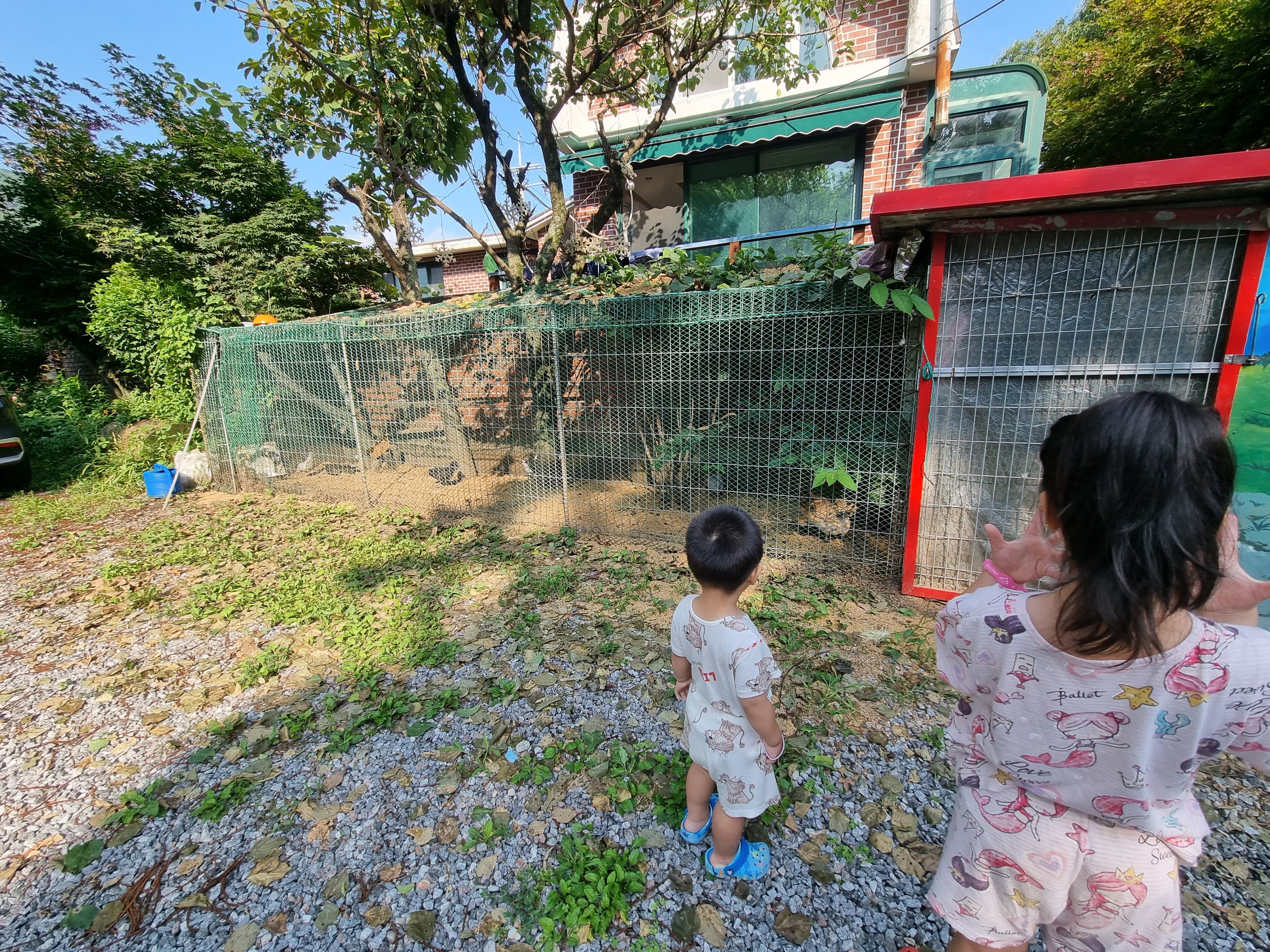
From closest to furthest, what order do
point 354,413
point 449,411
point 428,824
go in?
1. point 428,824
2. point 449,411
3. point 354,413

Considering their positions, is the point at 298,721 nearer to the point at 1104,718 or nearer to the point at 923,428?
the point at 1104,718

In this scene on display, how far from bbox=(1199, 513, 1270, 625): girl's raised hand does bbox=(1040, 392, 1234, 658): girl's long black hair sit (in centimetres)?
24

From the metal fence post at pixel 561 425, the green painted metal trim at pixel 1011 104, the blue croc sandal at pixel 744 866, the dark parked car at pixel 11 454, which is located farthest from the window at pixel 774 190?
the dark parked car at pixel 11 454

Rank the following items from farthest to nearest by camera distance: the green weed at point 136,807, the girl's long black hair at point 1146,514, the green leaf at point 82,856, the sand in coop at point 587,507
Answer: the sand in coop at point 587,507
the green weed at point 136,807
the green leaf at point 82,856
the girl's long black hair at point 1146,514

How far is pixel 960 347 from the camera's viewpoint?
2.91 m

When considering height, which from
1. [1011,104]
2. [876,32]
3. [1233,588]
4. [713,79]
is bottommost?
[1233,588]

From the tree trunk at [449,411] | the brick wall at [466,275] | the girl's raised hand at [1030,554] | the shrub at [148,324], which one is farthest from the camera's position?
the brick wall at [466,275]

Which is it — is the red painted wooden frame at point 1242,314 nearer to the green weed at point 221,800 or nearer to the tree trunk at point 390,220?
the green weed at point 221,800

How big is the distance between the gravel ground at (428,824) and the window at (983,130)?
22.2 feet

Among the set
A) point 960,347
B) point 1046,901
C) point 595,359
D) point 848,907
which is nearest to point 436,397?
point 595,359

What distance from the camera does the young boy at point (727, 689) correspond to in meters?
1.36

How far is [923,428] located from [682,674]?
230 centimetres

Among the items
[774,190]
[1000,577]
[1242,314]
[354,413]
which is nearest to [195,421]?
[354,413]

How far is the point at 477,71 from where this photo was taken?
5242 millimetres
